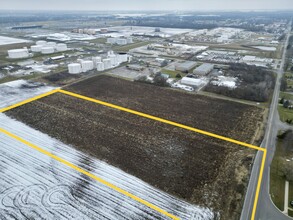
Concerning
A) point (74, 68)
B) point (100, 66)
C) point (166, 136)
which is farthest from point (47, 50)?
point (166, 136)

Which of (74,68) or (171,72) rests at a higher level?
(74,68)

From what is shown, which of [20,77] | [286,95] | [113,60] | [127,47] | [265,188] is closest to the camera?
[265,188]

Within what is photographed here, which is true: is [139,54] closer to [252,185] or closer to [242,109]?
[242,109]

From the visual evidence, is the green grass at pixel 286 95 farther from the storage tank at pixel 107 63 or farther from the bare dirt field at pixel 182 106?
the storage tank at pixel 107 63

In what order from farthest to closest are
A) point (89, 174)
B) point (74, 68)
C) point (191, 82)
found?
point (74, 68) → point (191, 82) → point (89, 174)

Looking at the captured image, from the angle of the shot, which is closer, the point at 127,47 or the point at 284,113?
the point at 284,113

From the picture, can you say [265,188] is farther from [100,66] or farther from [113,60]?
[113,60]

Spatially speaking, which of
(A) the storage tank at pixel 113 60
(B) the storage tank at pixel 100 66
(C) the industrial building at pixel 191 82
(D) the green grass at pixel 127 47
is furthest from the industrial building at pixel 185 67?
(D) the green grass at pixel 127 47

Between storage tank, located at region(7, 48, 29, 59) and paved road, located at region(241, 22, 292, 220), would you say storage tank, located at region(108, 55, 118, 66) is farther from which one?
paved road, located at region(241, 22, 292, 220)

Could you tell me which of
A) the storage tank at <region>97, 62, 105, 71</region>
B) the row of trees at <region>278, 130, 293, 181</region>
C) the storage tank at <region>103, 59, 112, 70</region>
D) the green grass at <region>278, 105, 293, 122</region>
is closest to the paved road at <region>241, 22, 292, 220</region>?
the row of trees at <region>278, 130, 293, 181</region>
